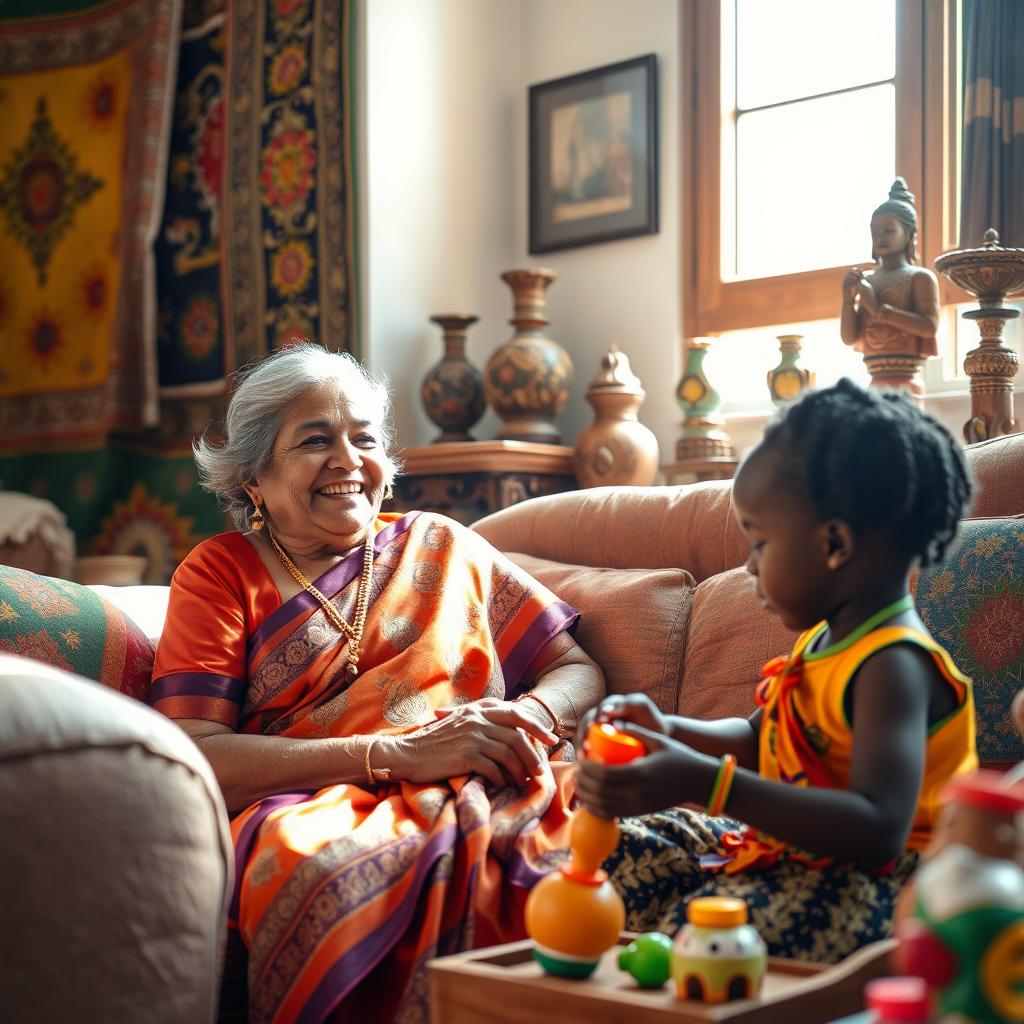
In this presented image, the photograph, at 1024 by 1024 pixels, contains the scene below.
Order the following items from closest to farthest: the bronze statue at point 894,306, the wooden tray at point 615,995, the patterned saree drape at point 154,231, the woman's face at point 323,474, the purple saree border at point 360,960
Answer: the wooden tray at point 615,995
the purple saree border at point 360,960
the woman's face at point 323,474
the bronze statue at point 894,306
the patterned saree drape at point 154,231

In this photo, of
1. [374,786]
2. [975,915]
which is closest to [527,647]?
[374,786]

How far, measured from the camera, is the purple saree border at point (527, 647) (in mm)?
2230

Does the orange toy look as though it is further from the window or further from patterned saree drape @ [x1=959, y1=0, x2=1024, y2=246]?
the window

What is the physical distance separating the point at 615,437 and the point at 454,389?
1.76 ft

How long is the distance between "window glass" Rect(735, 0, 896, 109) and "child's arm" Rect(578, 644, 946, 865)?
284 centimetres

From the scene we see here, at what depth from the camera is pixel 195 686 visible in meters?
1.98

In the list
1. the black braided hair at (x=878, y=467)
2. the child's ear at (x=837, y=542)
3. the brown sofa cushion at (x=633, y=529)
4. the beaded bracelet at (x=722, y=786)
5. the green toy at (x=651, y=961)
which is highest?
the black braided hair at (x=878, y=467)

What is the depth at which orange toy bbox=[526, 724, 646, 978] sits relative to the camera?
1.17 metres

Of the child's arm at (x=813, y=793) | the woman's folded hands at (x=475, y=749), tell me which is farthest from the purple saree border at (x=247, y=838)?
the child's arm at (x=813, y=793)

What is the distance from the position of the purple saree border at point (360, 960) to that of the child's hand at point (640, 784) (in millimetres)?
497

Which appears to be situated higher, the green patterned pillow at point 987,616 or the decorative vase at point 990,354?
the decorative vase at point 990,354

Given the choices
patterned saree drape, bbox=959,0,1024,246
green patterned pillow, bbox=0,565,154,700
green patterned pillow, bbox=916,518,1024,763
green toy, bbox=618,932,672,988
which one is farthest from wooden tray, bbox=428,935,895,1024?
patterned saree drape, bbox=959,0,1024,246

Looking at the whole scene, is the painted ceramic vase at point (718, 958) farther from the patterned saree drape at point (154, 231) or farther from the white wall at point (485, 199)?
the patterned saree drape at point (154, 231)

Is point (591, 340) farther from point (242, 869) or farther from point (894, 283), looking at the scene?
point (242, 869)
